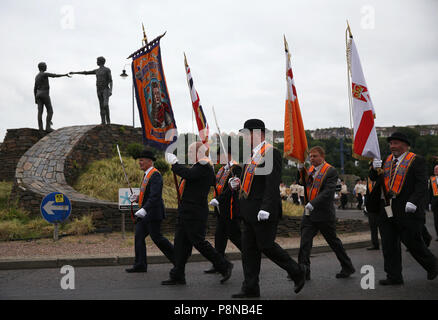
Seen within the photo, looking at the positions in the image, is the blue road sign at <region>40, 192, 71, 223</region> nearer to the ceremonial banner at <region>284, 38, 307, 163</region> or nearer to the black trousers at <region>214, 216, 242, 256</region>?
the black trousers at <region>214, 216, 242, 256</region>

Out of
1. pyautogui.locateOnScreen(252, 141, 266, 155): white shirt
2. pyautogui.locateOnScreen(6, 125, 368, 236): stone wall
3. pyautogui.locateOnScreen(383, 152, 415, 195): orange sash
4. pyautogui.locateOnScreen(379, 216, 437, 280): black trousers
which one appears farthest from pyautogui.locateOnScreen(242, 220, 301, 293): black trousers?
pyautogui.locateOnScreen(6, 125, 368, 236): stone wall

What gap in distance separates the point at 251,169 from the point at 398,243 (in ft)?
6.72

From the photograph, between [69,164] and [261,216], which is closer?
[261,216]

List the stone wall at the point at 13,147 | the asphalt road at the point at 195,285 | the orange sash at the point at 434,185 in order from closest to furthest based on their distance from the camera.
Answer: the asphalt road at the point at 195,285, the orange sash at the point at 434,185, the stone wall at the point at 13,147

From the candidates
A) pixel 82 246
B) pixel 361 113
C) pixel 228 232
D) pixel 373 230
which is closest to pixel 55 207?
pixel 82 246

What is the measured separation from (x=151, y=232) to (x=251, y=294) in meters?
2.15

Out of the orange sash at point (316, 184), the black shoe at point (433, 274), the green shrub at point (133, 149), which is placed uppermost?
the green shrub at point (133, 149)

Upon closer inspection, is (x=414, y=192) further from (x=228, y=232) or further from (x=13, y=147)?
(x=13, y=147)

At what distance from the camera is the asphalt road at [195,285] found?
517 cm

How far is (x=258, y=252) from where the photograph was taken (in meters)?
5.17

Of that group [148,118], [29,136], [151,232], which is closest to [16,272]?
[151,232]

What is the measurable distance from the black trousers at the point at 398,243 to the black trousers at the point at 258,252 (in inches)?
52.4

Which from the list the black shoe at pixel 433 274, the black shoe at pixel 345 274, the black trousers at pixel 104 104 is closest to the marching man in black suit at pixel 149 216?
the black shoe at pixel 345 274

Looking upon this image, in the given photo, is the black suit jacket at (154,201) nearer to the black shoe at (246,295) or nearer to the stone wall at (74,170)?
the black shoe at (246,295)
